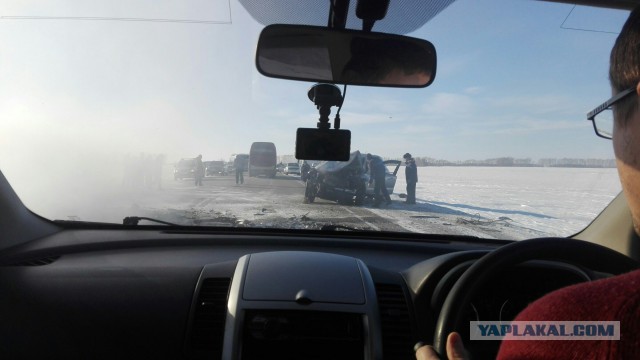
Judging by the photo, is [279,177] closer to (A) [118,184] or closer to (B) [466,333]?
(A) [118,184]

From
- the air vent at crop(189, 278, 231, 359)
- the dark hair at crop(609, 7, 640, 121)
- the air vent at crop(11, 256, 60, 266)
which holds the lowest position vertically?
the air vent at crop(189, 278, 231, 359)

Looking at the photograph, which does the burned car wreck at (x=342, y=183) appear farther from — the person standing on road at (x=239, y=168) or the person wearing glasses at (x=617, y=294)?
the person wearing glasses at (x=617, y=294)

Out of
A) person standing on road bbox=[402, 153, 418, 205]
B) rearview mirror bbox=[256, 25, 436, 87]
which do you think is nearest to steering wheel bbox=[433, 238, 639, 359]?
rearview mirror bbox=[256, 25, 436, 87]

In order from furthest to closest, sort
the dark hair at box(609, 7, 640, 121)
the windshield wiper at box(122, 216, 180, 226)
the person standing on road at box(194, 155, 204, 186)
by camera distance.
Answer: the person standing on road at box(194, 155, 204, 186), the windshield wiper at box(122, 216, 180, 226), the dark hair at box(609, 7, 640, 121)

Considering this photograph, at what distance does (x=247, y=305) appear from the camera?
2676 millimetres

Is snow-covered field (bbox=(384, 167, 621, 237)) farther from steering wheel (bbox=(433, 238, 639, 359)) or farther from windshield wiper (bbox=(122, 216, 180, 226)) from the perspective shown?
windshield wiper (bbox=(122, 216, 180, 226))

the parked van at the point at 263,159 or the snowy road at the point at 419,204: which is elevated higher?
the parked van at the point at 263,159

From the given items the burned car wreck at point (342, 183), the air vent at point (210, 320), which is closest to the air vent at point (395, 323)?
the air vent at point (210, 320)

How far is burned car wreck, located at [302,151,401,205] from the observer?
5234mm

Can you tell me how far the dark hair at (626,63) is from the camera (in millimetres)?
1323

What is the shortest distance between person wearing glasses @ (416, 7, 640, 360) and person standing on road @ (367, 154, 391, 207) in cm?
354

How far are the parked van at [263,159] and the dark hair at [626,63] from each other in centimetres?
351

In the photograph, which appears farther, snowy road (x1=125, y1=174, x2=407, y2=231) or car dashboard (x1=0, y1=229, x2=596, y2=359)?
snowy road (x1=125, y1=174, x2=407, y2=231)

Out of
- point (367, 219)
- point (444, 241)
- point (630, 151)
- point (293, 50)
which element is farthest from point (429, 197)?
point (630, 151)
